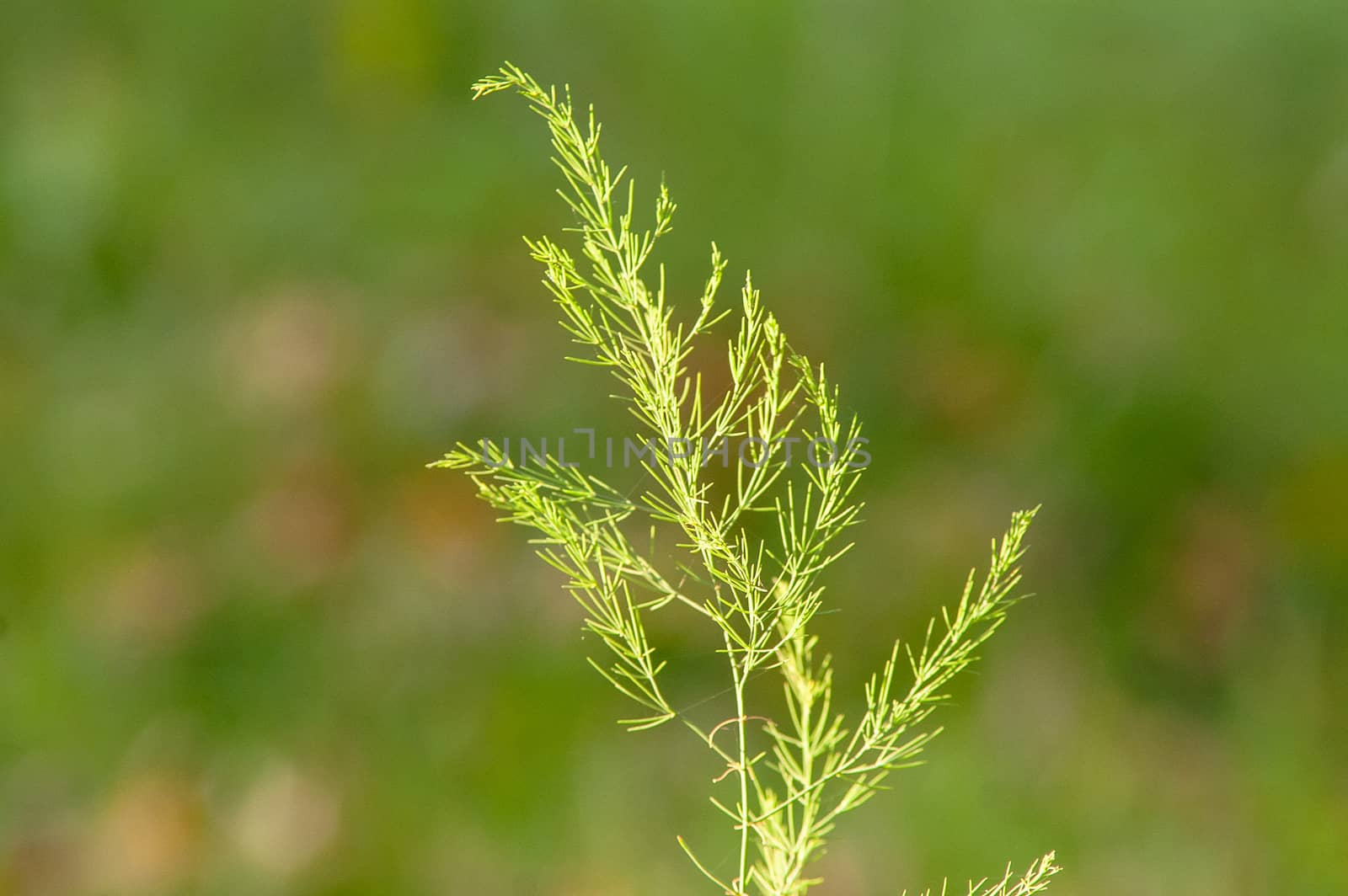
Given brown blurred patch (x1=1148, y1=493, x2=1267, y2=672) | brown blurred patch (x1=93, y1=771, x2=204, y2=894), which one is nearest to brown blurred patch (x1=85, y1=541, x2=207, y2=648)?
brown blurred patch (x1=93, y1=771, x2=204, y2=894)

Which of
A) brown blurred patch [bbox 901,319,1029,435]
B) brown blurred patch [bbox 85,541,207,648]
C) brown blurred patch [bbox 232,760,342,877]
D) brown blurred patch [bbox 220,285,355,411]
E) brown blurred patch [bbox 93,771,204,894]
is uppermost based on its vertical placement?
brown blurred patch [bbox 901,319,1029,435]

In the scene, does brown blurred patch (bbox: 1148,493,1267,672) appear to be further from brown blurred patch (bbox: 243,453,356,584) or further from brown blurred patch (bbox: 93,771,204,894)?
brown blurred patch (bbox: 93,771,204,894)

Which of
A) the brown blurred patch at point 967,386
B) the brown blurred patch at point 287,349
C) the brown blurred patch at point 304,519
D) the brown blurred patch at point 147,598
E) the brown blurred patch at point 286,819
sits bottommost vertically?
the brown blurred patch at point 286,819

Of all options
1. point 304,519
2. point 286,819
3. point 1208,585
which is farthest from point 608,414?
point 1208,585

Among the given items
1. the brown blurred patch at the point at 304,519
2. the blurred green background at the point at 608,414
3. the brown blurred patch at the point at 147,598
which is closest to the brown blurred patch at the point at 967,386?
the blurred green background at the point at 608,414

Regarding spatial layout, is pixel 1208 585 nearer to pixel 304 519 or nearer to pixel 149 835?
pixel 304 519

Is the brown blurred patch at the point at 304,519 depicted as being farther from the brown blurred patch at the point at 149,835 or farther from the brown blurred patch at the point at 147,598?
the brown blurred patch at the point at 149,835

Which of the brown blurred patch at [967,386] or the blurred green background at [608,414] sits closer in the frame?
the blurred green background at [608,414]

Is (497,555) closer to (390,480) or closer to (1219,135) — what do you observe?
(390,480)

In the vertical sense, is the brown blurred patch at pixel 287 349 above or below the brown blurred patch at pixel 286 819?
above
